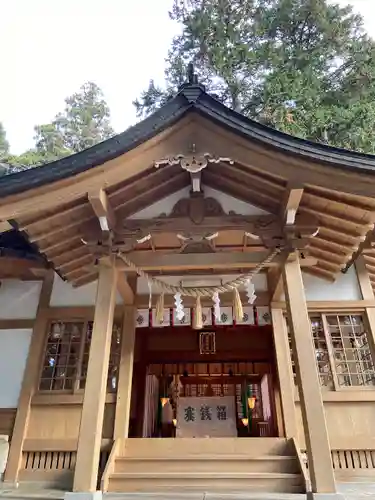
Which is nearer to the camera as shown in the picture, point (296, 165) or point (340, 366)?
point (296, 165)

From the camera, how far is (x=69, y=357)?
6.22m

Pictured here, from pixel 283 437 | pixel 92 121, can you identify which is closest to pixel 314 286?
pixel 283 437

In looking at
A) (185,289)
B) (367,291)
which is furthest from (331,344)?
(185,289)

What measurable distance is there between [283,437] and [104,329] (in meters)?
3.02

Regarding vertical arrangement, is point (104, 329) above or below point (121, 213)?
below

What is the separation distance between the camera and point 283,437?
5461mm

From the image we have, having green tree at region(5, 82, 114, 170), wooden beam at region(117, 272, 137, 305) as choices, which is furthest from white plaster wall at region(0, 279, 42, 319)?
green tree at region(5, 82, 114, 170)

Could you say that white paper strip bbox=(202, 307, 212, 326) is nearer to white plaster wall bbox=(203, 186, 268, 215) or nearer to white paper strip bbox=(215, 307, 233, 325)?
white paper strip bbox=(215, 307, 233, 325)

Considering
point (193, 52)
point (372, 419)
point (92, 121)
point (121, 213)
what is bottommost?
point (372, 419)

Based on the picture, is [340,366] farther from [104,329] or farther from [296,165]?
[104,329]

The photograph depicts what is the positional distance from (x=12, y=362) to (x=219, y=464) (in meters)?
3.52

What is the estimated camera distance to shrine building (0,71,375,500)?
4.36m

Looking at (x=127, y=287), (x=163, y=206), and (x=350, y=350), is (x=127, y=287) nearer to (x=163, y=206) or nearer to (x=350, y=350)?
(x=163, y=206)

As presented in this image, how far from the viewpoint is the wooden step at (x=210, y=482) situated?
4.30m
